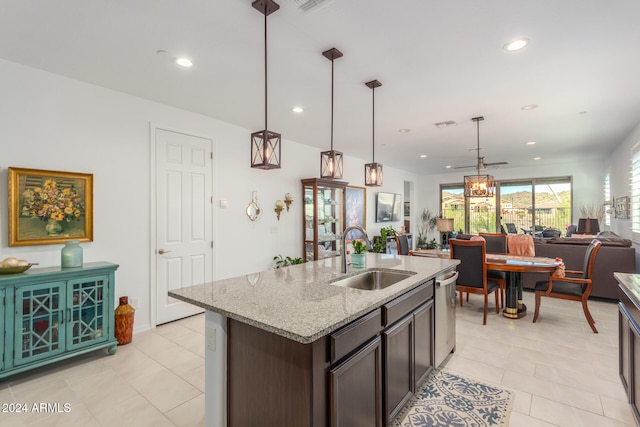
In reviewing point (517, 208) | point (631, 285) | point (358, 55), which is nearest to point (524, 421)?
point (631, 285)

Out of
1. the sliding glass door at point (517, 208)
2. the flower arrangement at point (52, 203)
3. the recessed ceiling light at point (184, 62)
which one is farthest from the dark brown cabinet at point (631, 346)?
the sliding glass door at point (517, 208)

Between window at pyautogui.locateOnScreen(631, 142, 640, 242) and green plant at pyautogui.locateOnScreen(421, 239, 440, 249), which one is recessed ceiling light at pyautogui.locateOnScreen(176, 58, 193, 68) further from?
green plant at pyautogui.locateOnScreen(421, 239, 440, 249)

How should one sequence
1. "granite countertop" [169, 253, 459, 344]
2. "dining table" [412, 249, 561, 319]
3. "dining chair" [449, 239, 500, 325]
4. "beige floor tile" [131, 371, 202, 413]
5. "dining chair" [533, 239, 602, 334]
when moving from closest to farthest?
1. "granite countertop" [169, 253, 459, 344]
2. "beige floor tile" [131, 371, 202, 413]
3. "dining chair" [533, 239, 602, 334]
4. "dining table" [412, 249, 561, 319]
5. "dining chair" [449, 239, 500, 325]

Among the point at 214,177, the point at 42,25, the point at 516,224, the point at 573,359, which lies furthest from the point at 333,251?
the point at 516,224

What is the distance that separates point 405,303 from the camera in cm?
200

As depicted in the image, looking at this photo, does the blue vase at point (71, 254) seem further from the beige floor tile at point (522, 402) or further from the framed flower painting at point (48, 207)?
the beige floor tile at point (522, 402)

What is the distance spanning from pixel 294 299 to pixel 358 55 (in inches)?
80.4

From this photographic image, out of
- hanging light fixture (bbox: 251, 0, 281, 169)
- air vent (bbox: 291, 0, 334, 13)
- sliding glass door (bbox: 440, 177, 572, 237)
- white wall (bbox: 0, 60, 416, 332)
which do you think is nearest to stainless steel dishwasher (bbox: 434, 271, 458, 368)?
hanging light fixture (bbox: 251, 0, 281, 169)

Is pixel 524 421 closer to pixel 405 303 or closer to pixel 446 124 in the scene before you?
pixel 405 303

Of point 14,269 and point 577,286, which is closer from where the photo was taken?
point 14,269

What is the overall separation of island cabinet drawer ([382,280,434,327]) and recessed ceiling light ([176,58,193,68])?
2545mm

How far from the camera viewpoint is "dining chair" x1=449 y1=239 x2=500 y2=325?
3.71 meters

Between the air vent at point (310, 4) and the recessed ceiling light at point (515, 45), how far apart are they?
1466 mm

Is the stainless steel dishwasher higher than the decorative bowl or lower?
lower
